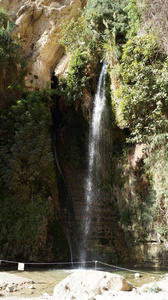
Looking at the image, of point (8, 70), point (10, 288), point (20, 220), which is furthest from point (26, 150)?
point (10, 288)

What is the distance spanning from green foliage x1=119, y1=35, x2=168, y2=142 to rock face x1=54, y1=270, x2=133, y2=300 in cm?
703

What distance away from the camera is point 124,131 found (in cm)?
1379

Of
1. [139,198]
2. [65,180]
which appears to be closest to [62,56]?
[65,180]

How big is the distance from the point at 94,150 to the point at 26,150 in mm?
4197

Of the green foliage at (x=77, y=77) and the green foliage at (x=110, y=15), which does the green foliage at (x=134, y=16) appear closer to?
the green foliage at (x=110, y=15)

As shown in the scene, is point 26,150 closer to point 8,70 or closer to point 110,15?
point 8,70

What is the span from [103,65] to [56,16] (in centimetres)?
662

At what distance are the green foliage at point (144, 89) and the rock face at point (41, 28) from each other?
7329mm

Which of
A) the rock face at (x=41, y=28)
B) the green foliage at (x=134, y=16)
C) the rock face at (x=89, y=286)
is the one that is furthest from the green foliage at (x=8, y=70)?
the rock face at (x=89, y=286)

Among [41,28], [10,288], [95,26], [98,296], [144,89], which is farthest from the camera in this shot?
[41,28]

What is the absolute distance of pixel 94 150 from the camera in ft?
48.0

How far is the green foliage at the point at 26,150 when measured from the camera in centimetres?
1180

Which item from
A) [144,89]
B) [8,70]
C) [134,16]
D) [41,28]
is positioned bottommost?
[144,89]

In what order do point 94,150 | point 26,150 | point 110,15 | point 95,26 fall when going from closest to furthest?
point 26,150
point 94,150
point 95,26
point 110,15
